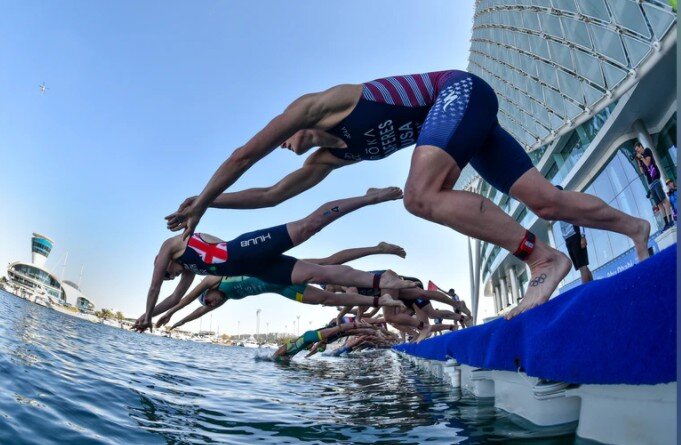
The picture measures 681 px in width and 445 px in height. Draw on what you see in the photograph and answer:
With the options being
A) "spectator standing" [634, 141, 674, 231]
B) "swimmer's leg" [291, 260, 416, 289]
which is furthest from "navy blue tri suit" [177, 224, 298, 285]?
"spectator standing" [634, 141, 674, 231]

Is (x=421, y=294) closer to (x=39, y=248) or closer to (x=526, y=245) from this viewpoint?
(x=526, y=245)

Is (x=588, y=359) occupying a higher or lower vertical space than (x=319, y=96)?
lower

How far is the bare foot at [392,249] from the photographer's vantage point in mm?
5398

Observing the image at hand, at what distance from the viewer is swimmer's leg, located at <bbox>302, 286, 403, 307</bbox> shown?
6071 millimetres

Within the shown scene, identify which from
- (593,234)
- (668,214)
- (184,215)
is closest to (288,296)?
(184,215)

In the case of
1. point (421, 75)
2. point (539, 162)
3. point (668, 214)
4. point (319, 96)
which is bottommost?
point (319, 96)

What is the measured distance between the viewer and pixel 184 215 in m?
2.60

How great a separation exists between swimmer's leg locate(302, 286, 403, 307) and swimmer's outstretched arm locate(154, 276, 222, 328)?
1733 millimetres

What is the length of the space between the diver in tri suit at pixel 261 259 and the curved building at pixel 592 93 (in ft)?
20.2

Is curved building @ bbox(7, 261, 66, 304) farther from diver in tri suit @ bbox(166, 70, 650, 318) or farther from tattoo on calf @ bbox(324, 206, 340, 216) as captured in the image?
diver in tri suit @ bbox(166, 70, 650, 318)

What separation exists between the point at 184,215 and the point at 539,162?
25.5m

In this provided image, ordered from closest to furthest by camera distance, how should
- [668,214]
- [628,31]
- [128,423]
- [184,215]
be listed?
[128,423] < [184,215] < [668,214] < [628,31]

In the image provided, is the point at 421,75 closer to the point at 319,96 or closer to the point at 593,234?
the point at 319,96

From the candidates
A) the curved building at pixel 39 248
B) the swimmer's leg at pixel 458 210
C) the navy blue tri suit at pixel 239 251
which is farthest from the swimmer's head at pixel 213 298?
the curved building at pixel 39 248
